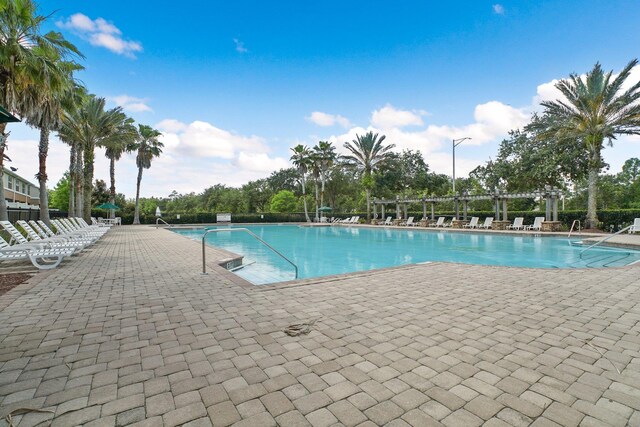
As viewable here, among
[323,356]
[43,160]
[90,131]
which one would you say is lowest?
[323,356]

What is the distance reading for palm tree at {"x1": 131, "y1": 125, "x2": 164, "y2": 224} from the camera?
3256 centimetres

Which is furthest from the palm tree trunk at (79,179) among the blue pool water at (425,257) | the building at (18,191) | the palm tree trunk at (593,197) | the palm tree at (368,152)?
the palm tree trunk at (593,197)

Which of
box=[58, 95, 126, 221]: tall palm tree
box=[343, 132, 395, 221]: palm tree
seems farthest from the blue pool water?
box=[343, 132, 395, 221]: palm tree

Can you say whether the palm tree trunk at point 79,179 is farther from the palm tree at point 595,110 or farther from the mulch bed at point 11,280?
the palm tree at point 595,110

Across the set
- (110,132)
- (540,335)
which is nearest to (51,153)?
(110,132)

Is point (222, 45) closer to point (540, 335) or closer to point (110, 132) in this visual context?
Answer: point (110, 132)

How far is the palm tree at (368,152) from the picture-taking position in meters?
32.0

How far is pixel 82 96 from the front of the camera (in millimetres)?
A: 15203

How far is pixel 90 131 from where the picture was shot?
22234 mm

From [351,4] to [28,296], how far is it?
50.2ft

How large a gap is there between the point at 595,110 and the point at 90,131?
31.6 metres

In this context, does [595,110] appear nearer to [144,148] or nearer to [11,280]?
[11,280]

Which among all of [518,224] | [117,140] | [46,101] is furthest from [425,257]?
[117,140]

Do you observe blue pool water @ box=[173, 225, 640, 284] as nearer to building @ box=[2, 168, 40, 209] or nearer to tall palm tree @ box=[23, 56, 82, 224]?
tall palm tree @ box=[23, 56, 82, 224]
